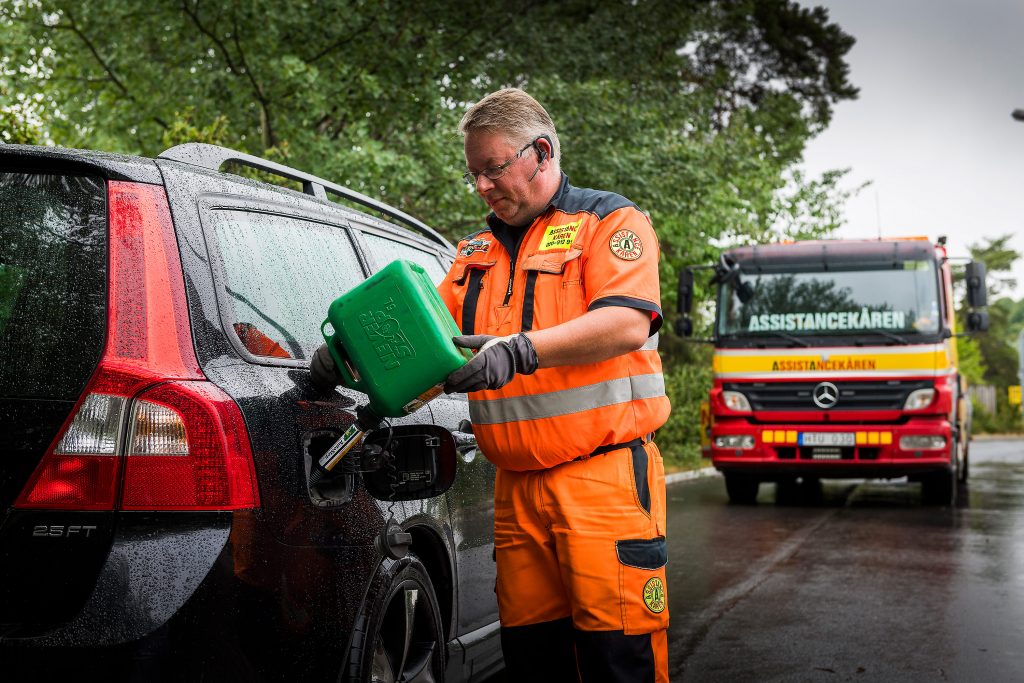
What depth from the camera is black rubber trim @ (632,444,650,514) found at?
2832 millimetres

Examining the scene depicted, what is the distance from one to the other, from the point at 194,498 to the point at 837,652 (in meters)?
3.88

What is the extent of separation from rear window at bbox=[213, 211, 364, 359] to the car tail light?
211mm

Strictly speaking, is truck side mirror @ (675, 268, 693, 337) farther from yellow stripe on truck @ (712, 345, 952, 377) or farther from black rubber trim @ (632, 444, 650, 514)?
black rubber trim @ (632, 444, 650, 514)

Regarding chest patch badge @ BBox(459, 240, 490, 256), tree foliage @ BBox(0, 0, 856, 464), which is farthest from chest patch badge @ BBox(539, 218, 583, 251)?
tree foliage @ BBox(0, 0, 856, 464)

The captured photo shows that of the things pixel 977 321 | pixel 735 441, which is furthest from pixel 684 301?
pixel 977 321

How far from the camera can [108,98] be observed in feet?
53.7

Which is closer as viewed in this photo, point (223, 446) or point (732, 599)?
point (223, 446)

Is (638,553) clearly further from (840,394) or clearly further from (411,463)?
(840,394)

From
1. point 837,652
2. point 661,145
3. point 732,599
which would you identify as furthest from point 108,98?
point 837,652

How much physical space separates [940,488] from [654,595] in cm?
1010

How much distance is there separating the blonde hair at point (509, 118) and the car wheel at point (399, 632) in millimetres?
1092

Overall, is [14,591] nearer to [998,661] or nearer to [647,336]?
[647,336]

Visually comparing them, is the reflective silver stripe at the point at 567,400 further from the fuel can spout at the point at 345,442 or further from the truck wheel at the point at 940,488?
the truck wheel at the point at 940,488

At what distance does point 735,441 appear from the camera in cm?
1162
